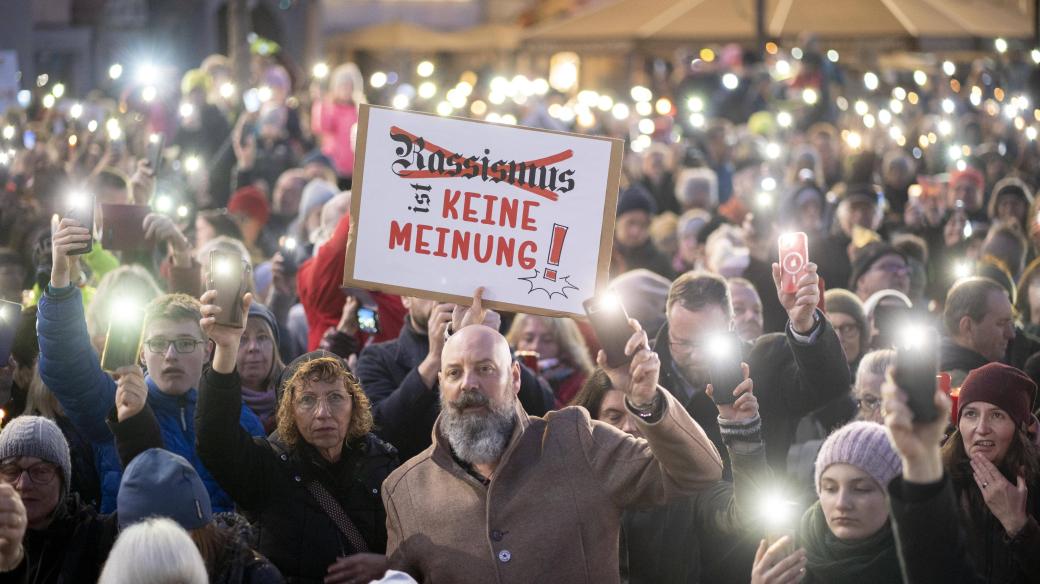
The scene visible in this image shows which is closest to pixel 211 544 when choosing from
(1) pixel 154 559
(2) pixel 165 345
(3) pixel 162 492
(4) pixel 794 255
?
(3) pixel 162 492

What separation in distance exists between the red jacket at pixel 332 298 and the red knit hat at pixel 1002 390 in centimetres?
284

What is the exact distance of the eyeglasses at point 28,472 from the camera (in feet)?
17.8

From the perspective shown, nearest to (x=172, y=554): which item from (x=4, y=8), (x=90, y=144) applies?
(x=90, y=144)

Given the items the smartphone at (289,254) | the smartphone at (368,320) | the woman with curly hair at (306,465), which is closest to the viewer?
the woman with curly hair at (306,465)

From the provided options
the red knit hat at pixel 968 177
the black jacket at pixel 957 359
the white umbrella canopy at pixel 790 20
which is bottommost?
the black jacket at pixel 957 359

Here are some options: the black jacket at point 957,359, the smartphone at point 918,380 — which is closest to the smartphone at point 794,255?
the smartphone at point 918,380

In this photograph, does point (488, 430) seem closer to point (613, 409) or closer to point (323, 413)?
point (323, 413)

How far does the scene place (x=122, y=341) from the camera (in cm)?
580

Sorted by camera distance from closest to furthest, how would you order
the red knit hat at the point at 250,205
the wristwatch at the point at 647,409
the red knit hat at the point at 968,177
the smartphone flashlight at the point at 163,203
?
the wristwatch at the point at 647,409, the smartphone flashlight at the point at 163,203, the red knit hat at the point at 250,205, the red knit hat at the point at 968,177

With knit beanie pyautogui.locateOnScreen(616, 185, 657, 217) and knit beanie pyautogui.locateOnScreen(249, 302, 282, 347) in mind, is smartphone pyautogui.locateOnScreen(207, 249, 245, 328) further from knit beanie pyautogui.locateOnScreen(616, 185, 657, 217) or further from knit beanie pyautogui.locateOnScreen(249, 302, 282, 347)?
knit beanie pyautogui.locateOnScreen(616, 185, 657, 217)

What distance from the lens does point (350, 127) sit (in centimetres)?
1551

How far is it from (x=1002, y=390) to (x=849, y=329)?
1646 mm

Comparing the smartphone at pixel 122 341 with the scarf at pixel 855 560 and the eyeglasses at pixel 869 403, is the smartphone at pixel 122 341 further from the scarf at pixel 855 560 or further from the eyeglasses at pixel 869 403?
the eyeglasses at pixel 869 403

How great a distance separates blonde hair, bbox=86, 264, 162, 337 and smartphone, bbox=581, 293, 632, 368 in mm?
2815
